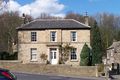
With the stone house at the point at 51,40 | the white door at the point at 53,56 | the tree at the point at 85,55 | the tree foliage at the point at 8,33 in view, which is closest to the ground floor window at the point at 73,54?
the stone house at the point at 51,40

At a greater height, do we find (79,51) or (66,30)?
(66,30)

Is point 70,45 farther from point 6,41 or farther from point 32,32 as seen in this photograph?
point 6,41

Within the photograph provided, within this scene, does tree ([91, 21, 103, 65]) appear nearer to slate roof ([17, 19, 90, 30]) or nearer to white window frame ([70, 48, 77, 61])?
white window frame ([70, 48, 77, 61])

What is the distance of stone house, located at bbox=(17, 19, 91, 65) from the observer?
52.9 metres

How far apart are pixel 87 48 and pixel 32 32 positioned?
32.6 ft

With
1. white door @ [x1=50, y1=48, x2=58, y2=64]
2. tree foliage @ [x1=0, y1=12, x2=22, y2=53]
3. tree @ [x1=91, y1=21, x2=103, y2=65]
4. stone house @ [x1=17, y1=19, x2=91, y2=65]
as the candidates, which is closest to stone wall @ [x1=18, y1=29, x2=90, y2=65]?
stone house @ [x1=17, y1=19, x2=91, y2=65]

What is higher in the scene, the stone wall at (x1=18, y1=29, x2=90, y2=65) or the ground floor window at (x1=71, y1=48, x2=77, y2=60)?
the stone wall at (x1=18, y1=29, x2=90, y2=65)

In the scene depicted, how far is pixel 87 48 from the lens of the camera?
166 ft

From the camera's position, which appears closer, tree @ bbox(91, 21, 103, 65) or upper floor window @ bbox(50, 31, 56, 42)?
upper floor window @ bbox(50, 31, 56, 42)

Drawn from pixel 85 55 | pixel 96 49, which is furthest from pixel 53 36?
pixel 96 49

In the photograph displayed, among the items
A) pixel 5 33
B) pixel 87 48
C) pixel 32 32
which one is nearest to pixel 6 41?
pixel 5 33

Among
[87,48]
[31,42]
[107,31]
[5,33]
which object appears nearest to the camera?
[87,48]

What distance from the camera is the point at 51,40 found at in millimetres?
53375

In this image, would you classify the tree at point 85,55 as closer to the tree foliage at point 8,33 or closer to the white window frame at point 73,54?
the white window frame at point 73,54
